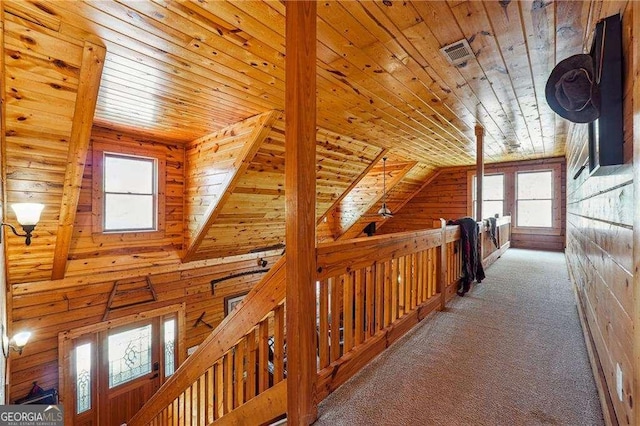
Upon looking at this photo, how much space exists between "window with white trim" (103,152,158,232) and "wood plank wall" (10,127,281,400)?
0.50 feet

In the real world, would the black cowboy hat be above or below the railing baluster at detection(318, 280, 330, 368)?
above

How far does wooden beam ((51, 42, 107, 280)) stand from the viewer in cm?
200

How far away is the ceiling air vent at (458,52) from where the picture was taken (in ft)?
6.64

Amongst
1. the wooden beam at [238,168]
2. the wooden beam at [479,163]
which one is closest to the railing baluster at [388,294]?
the wooden beam at [238,168]

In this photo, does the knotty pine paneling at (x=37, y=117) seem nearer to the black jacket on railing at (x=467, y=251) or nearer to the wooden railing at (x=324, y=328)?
the wooden railing at (x=324, y=328)

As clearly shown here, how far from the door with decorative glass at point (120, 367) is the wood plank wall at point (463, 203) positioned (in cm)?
549

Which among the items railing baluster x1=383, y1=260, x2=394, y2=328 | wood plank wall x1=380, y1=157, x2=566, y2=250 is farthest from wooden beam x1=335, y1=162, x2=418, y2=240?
railing baluster x1=383, y1=260, x2=394, y2=328

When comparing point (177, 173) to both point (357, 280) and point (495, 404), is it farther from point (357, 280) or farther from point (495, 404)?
point (495, 404)

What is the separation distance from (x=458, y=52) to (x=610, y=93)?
1232mm

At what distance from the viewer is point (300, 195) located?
1.39 m

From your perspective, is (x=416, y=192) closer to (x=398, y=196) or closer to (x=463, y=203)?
(x=398, y=196)

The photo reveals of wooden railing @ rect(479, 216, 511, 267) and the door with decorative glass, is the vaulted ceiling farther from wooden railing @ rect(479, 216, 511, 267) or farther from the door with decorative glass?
the door with decorative glass

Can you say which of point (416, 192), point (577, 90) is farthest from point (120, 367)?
point (416, 192)

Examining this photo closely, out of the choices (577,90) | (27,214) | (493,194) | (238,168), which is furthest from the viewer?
(493,194)
